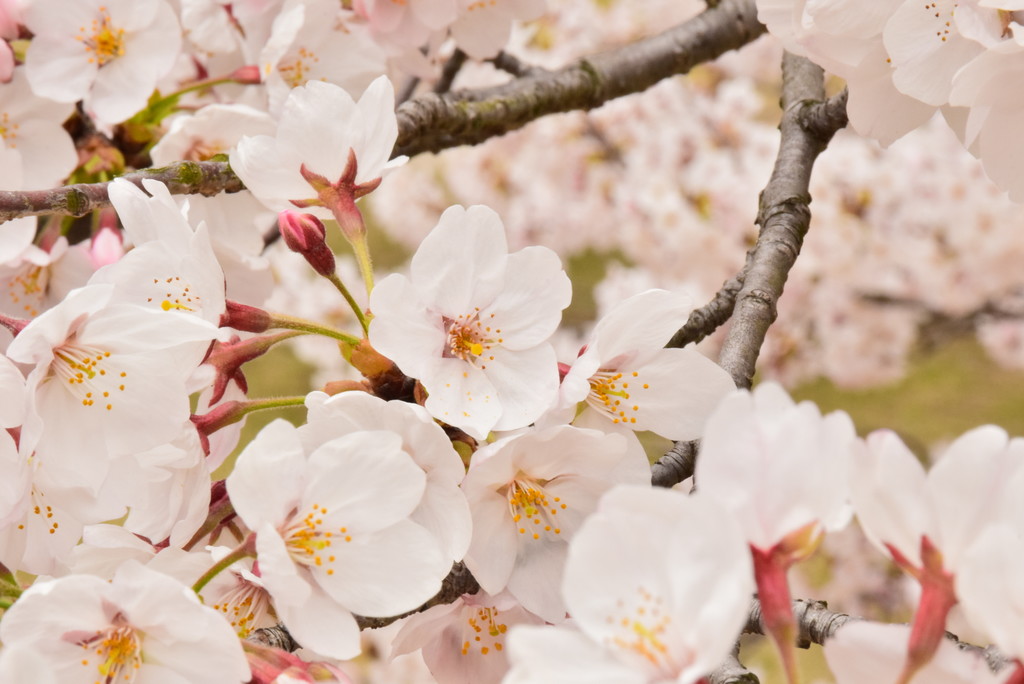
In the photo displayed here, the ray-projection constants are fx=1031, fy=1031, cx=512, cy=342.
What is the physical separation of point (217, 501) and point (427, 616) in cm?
14

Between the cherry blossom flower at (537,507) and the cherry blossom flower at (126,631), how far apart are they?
6.0 inches

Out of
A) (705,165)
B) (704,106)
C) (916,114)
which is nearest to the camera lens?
(916,114)

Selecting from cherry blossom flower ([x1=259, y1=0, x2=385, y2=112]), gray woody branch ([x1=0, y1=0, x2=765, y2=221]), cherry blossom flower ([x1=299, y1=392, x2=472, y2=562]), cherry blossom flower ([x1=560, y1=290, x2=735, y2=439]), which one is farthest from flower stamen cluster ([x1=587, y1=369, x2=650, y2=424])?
cherry blossom flower ([x1=259, y1=0, x2=385, y2=112])

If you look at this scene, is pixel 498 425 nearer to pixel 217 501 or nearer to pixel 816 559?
pixel 217 501

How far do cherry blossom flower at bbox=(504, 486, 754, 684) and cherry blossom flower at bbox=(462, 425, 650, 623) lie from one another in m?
0.16

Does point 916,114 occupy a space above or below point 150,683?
above

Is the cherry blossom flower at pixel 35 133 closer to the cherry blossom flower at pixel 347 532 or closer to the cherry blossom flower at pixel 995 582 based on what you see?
the cherry blossom flower at pixel 347 532

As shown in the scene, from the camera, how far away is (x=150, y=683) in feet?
1.49

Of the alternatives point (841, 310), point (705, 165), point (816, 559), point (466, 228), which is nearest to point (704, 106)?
point (705, 165)

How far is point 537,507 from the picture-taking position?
563mm

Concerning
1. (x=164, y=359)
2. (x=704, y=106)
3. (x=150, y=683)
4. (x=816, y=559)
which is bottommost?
(x=816, y=559)

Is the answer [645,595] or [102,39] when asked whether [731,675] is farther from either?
[102,39]

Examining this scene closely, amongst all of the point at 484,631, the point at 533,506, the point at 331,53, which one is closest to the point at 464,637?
the point at 484,631

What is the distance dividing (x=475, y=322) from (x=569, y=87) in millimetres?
581
